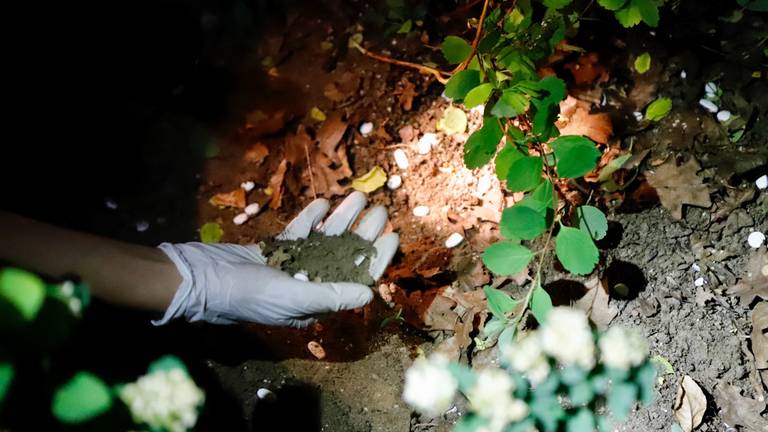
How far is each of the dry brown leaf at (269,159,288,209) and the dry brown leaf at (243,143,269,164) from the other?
111 millimetres

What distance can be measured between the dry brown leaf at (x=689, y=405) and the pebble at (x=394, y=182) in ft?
3.99

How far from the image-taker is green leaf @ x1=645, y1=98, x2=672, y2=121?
1788mm

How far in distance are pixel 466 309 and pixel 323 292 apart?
52 centimetres

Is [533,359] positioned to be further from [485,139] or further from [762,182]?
[762,182]

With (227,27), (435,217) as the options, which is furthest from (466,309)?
(227,27)

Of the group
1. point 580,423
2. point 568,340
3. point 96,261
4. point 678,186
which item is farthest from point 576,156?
point 96,261

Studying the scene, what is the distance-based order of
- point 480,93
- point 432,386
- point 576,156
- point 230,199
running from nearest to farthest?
point 432,386, point 576,156, point 480,93, point 230,199

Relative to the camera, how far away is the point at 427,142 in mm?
2070

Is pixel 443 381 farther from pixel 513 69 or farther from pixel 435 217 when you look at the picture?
pixel 435 217

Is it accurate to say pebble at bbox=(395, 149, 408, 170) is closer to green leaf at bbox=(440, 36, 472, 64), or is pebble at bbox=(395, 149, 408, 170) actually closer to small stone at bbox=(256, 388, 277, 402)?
green leaf at bbox=(440, 36, 472, 64)

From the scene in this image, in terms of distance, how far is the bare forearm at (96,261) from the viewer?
1380mm

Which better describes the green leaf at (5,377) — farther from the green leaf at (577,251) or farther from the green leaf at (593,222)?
the green leaf at (593,222)

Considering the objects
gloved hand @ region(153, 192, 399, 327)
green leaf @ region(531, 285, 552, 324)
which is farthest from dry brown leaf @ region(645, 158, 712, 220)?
gloved hand @ region(153, 192, 399, 327)

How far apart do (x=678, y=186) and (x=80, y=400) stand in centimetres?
178
